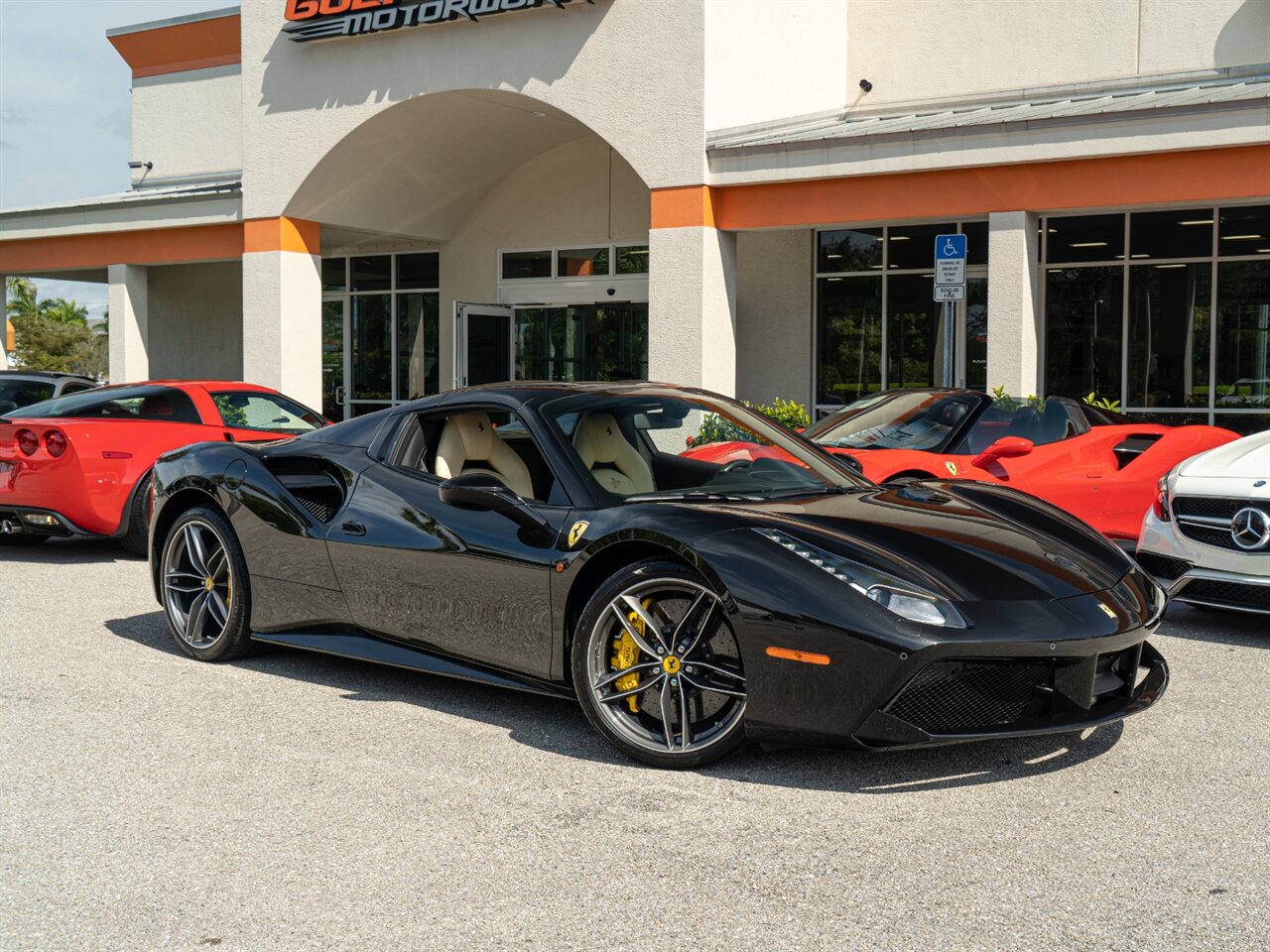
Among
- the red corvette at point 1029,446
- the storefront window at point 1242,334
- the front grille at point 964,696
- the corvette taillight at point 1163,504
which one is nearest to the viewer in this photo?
the front grille at point 964,696

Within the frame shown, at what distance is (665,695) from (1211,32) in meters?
15.7

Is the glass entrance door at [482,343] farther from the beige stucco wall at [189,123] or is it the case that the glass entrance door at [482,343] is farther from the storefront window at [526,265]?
the beige stucco wall at [189,123]

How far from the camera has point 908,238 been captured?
18.5m

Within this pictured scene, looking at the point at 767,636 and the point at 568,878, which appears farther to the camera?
the point at 767,636

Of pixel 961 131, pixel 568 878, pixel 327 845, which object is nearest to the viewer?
pixel 568 878

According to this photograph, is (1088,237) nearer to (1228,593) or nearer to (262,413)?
(262,413)

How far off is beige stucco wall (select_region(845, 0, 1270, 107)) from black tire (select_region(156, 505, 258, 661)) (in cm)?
1484

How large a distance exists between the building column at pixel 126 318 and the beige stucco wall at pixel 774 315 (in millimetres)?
9808

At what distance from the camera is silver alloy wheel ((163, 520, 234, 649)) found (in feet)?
20.6

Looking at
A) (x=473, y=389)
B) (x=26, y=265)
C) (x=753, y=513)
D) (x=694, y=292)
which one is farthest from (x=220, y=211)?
(x=753, y=513)

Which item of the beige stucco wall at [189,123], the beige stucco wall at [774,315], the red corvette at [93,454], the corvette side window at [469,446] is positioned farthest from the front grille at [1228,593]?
the beige stucco wall at [189,123]

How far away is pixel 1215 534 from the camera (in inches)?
264

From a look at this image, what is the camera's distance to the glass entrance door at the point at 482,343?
21.7 metres

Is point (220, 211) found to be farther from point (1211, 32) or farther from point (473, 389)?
point (473, 389)
